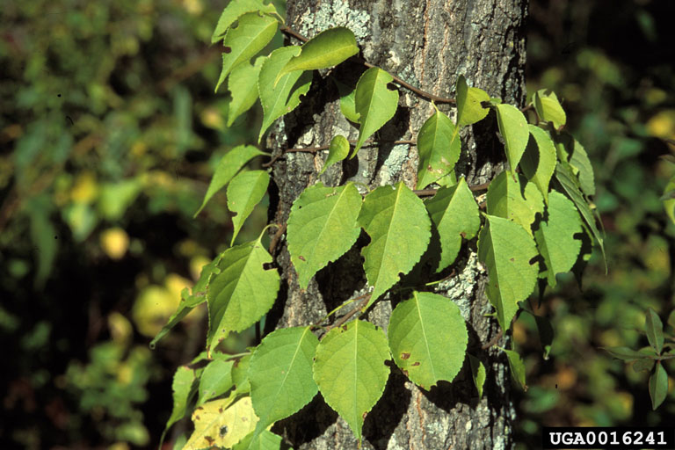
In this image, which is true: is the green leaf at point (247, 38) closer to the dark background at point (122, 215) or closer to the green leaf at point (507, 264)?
the green leaf at point (507, 264)

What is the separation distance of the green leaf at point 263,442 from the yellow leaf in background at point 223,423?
0.09ft

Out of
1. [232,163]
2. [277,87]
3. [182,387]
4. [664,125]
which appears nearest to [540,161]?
[277,87]

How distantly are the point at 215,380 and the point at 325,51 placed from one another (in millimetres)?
619

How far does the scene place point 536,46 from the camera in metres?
3.27

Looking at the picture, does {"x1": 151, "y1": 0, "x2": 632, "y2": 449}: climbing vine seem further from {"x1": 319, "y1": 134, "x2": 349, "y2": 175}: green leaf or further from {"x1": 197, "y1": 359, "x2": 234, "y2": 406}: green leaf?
{"x1": 197, "y1": 359, "x2": 234, "y2": 406}: green leaf

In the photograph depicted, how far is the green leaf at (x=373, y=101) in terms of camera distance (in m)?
0.82

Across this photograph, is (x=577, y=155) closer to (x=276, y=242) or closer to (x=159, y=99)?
(x=276, y=242)

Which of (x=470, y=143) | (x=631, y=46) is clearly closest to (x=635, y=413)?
(x=470, y=143)

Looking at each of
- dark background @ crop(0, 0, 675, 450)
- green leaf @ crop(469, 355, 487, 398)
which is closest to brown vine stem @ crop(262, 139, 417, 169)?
green leaf @ crop(469, 355, 487, 398)

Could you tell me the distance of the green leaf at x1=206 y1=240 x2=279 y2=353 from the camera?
0.89m

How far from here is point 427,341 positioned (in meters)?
0.83

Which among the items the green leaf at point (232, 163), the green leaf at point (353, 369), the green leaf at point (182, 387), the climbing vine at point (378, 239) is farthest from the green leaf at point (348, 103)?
the green leaf at point (182, 387)

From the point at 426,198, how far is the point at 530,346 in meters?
1.65

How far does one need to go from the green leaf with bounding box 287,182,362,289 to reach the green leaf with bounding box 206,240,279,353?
0.40 feet
